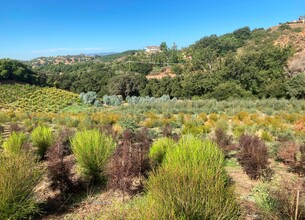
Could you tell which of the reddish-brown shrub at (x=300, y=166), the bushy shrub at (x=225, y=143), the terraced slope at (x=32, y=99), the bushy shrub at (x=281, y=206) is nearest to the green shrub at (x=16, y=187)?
the bushy shrub at (x=281, y=206)

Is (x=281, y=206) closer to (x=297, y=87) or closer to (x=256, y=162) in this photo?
(x=256, y=162)

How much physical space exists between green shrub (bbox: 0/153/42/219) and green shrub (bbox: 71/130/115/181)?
136cm

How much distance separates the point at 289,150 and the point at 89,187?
16.2 feet

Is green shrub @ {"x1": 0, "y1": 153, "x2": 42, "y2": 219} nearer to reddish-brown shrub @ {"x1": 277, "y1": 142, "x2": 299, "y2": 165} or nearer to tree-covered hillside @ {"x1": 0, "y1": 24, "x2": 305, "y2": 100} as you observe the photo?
reddish-brown shrub @ {"x1": 277, "y1": 142, "x2": 299, "y2": 165}

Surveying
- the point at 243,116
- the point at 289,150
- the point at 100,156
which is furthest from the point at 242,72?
the point at 100,156

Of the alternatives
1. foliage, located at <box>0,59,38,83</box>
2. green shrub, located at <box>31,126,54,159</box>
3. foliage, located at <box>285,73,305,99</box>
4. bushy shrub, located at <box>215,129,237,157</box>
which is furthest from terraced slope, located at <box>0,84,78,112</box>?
foliage, located at <box>285,73,305,99</box>

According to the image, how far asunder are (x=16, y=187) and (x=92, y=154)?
190cm

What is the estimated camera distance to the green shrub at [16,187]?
125 inches

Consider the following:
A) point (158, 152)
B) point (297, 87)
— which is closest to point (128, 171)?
point (158, 152)

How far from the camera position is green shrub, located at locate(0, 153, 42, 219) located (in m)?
3.17

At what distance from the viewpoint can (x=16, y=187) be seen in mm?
3361

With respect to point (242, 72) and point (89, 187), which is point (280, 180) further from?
point (242, 72)

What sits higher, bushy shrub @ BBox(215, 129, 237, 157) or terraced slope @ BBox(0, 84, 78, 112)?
bushy shrub @ BBox(215, 129, 237, 157)

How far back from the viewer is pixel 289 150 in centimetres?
611
